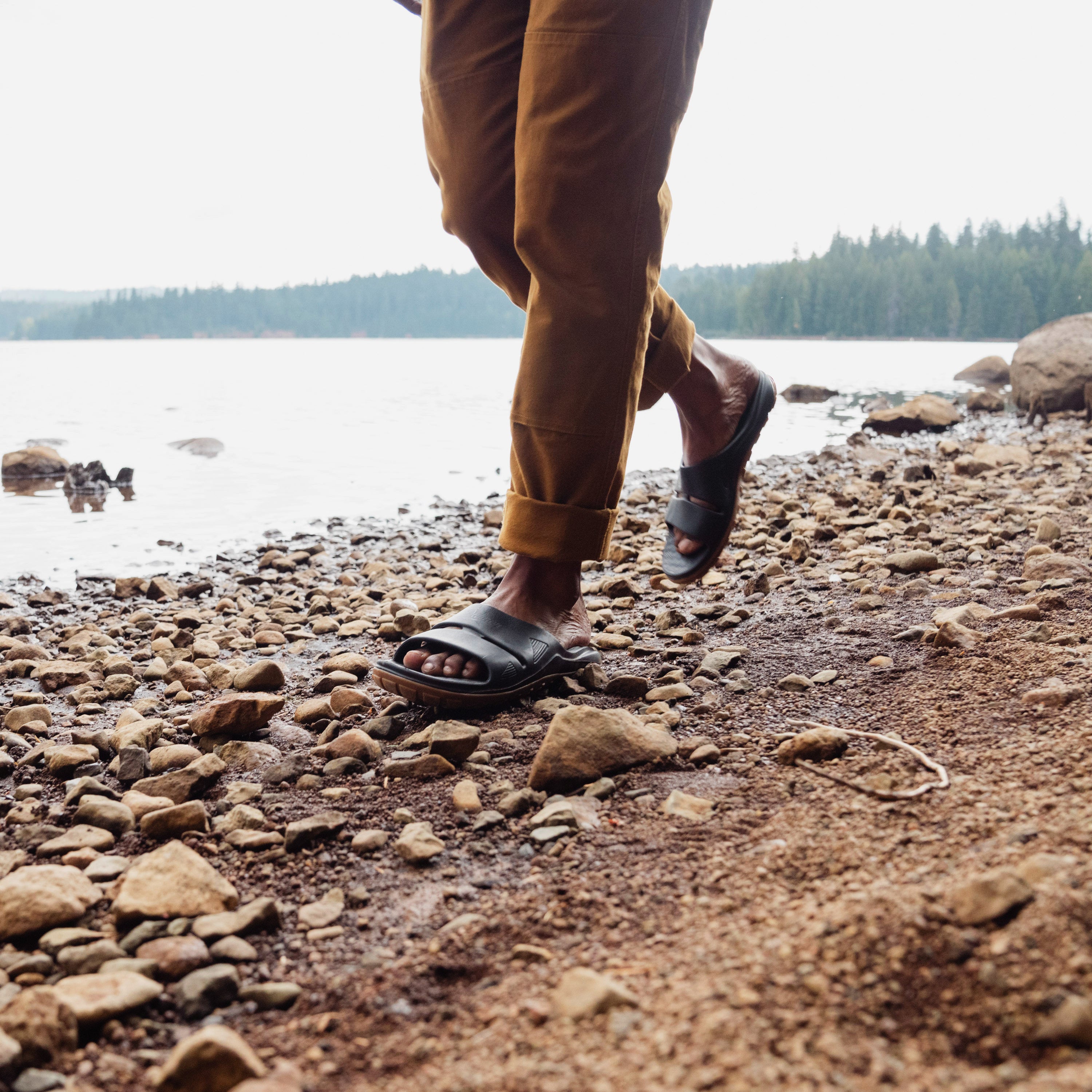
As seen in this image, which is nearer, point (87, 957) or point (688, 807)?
point (87, 957)

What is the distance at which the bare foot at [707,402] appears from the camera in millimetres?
2094

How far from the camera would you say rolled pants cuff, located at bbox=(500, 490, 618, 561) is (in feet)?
5.48

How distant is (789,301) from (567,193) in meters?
70.9

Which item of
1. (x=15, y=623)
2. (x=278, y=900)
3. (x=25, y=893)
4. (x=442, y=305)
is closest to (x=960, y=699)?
(x=278, y=900)

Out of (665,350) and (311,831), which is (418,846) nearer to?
(311,831)

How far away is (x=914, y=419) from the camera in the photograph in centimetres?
1041

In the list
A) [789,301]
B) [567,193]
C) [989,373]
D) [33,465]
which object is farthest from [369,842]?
[789,301]

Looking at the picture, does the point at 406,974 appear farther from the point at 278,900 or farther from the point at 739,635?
the point at 739,635

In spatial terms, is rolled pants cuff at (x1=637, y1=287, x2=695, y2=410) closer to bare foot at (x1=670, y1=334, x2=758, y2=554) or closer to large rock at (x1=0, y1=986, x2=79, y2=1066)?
bare foot at (x1=670, y1=334, x2=758, y2=554)

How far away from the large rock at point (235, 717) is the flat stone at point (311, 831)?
0.46m

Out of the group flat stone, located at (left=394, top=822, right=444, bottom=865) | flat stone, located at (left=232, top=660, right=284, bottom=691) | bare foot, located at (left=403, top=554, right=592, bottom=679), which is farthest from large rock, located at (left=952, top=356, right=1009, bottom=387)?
flat stone, located at (left=394, top=822, right=444, bottom=865)

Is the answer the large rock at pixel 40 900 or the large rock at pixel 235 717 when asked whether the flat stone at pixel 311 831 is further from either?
the large rock at pixel 235 717

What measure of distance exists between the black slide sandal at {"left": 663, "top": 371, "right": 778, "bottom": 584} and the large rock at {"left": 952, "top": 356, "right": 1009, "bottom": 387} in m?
20.6

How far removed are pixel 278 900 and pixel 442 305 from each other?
302ft
